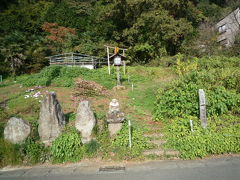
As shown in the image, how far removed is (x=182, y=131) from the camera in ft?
18.1

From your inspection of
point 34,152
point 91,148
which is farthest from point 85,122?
point 34,152

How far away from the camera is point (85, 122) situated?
17.9 ft

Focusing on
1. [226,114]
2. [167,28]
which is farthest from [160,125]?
[167,28]

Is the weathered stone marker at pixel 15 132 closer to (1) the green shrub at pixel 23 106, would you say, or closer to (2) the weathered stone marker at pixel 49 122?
(2) the weathered stone marker at pixel 49 122

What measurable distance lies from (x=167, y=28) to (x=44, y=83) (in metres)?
12.7

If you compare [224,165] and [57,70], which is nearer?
[224,165]

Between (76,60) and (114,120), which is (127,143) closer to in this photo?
(114,120)

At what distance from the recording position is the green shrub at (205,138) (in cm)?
489

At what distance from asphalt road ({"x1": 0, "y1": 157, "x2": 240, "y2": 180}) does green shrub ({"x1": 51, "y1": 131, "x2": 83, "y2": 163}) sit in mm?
241

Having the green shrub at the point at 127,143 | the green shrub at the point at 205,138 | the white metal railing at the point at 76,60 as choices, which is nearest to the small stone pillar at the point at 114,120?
the green shrub at the point at 127,143

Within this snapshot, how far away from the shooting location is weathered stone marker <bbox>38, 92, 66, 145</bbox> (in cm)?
533

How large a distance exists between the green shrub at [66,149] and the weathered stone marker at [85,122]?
37cm

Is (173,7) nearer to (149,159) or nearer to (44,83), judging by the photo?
(44,83)

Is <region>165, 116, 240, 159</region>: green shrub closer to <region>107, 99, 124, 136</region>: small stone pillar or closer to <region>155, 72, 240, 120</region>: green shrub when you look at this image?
<region>155, 72, 240, 120</region>: green shrub
